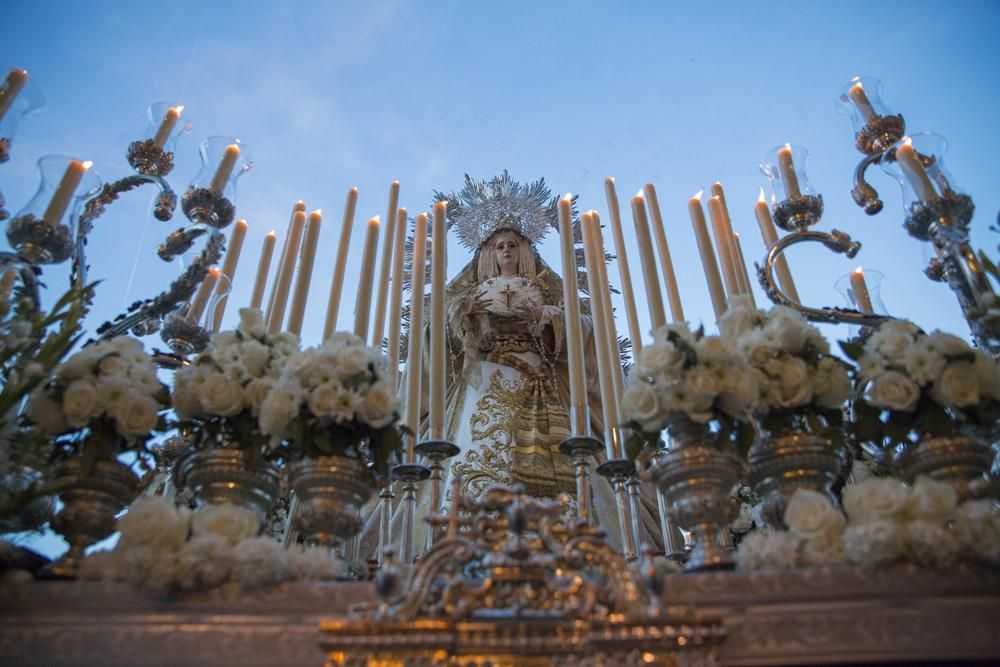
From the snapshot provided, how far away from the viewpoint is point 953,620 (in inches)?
62.6

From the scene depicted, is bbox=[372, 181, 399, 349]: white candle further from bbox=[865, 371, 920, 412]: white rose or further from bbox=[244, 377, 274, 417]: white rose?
bbox=[865, 371, 920, 412]: white rose

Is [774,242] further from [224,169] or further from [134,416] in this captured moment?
[134,416]

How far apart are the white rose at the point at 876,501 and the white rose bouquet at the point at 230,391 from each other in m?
1.51

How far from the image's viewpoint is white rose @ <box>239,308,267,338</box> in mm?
2361

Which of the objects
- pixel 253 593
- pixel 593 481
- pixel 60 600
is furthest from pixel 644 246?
pixel 60 600

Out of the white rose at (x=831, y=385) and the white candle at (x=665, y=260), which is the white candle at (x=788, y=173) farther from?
the white rose at (x=831, y=385)

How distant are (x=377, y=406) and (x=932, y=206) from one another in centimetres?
191

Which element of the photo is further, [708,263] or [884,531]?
[708,263]

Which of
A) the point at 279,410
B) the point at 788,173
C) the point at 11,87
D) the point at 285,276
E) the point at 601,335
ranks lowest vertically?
the point at 279,410

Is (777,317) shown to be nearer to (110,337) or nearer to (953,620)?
(953,620)

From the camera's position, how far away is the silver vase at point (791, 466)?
2.11 m

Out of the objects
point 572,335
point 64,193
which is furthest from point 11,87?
point 572,335

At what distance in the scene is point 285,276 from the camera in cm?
292

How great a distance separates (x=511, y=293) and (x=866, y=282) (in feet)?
7.01
